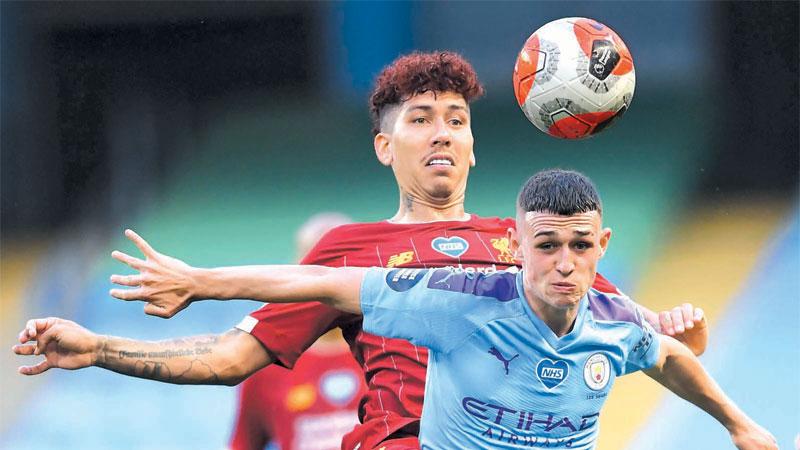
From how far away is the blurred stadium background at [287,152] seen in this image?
8.68 m

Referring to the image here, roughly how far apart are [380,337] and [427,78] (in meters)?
1.23

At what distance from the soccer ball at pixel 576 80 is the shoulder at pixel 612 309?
97cm

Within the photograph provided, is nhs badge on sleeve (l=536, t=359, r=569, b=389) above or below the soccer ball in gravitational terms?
below

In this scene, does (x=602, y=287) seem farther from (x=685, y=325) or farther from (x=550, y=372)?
(x=550, y=372)

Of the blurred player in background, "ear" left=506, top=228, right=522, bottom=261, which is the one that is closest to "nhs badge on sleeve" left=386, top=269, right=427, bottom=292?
"ear" left=506, top=228, right=522, bottom=261

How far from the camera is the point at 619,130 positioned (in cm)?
937

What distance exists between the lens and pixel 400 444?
174 inches

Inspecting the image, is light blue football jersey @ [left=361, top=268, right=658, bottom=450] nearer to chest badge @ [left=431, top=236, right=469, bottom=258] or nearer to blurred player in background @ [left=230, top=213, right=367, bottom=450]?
chest badge @ [left=431, top=236, right=469, bottom=258]

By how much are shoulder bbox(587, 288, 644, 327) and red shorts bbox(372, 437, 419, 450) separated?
0.78m

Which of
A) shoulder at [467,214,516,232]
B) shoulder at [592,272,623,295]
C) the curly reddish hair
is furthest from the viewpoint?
the curly reddish hair

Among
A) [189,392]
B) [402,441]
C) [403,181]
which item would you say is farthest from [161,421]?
[402,441]

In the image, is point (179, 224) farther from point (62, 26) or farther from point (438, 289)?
point (438, 289)

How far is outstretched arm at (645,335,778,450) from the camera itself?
4504 millimetres

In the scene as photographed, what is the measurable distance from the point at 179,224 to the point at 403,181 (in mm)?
4272
